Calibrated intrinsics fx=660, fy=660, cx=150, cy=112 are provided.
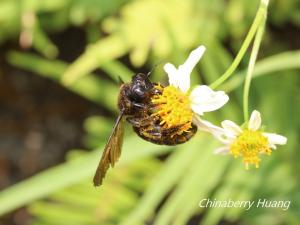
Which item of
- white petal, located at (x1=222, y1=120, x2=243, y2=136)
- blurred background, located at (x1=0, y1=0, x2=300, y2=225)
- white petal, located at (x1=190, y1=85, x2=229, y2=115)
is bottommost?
white petal, located at (x1=190, y1=85, x2=229, y2=115)

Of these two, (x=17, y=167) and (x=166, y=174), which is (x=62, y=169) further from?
(x=17, y=167)

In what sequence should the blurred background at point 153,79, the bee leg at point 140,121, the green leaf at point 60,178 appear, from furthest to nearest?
the blurred background at point 153,79
the green leaf at point 60,178
the bee leg at point 140,121

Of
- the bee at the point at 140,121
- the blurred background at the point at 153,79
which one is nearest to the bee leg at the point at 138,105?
the bee at the point at 140,121

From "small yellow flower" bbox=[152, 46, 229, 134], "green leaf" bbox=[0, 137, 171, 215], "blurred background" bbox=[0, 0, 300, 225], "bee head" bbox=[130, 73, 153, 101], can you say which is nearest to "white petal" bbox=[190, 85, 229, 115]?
"small yellow flower" bbox=[152, 46, 229, 134]

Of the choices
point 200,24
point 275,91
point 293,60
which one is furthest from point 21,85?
point 293,60

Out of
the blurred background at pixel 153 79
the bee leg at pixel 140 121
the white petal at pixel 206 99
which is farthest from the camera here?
the blurred background at pixel 153 79

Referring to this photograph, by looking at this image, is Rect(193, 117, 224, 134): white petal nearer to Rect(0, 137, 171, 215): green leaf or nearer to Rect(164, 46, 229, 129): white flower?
Rect(164, 46, 229, 129): white flower

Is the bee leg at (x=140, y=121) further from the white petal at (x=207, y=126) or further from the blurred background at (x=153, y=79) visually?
the blurred background at (x=153, y=79)
